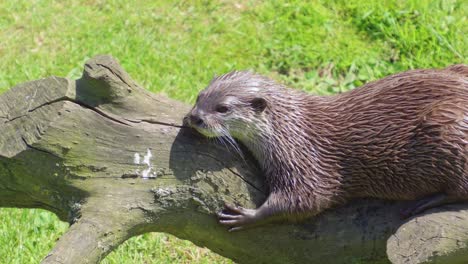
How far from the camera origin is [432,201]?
265 cm

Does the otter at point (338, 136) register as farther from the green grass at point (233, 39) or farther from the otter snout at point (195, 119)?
the green grass at point (233, 39)

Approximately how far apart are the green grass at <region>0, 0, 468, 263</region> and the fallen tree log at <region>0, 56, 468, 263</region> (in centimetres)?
214

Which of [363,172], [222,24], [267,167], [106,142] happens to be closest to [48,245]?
[106,142]

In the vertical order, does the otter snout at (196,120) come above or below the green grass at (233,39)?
above

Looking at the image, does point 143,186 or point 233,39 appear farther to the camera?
point 233,39

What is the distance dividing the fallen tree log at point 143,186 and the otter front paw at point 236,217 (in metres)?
0.03

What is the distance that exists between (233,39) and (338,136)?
2.90 metres

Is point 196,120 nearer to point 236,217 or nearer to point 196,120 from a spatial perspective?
point 196,120

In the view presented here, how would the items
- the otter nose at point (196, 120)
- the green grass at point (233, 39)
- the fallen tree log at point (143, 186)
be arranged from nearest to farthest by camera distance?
the fallen tree log at point (143, 186)
the otter nose at point (196, 120)
the green grass at point (233, 39)

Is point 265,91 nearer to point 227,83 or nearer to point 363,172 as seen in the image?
point 227,83

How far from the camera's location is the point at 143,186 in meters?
2.72

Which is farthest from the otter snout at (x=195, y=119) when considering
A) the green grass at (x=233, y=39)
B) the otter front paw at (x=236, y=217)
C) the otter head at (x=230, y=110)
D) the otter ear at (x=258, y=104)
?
the green grass at (x=233, y=39)

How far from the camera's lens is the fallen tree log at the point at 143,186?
257 centimetres

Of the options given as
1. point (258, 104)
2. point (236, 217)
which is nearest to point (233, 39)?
point (258, 104)
